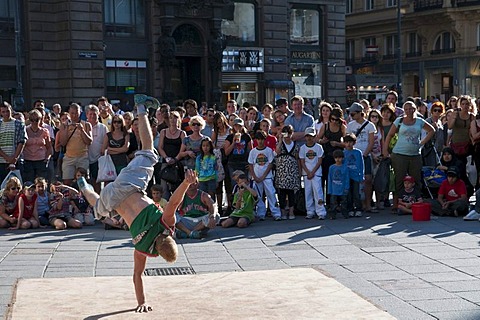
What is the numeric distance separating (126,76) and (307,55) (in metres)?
10.7

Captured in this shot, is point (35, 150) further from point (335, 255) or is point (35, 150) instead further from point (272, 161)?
point (335, 255)

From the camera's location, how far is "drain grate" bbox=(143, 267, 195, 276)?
9429 mm

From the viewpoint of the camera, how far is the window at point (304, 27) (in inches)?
1499

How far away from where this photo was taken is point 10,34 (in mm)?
29016

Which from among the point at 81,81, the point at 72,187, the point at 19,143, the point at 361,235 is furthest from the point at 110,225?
the point at 81,81

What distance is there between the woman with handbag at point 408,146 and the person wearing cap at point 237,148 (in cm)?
260

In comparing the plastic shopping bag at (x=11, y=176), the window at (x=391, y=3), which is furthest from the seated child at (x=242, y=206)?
the window at (x=391, y=3)

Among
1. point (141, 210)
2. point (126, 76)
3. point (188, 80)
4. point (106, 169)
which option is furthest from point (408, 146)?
point (188, 80)

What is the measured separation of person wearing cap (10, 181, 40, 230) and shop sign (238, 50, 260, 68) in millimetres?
23322

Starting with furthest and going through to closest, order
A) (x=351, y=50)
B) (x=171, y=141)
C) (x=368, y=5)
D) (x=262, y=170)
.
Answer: (x=351, y=50)
(x=368, y=5)
(x=171, y=141)
(x=262, y=170)

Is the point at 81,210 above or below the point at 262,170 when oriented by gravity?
below

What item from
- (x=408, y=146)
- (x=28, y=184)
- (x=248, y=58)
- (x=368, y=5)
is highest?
(x=368, y=5)

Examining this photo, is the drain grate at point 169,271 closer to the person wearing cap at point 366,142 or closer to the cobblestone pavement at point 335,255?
the cobblestone pavement at point 335,255

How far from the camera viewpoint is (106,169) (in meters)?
13.5
